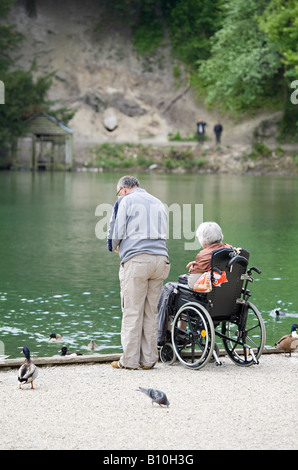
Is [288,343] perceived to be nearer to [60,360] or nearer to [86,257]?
[60,360]

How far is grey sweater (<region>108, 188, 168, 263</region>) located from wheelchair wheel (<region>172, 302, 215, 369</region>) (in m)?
0.67

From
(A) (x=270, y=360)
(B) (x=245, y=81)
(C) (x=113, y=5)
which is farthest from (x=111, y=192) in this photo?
(C) (x=113, y=5)

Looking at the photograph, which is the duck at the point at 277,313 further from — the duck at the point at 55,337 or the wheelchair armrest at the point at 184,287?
the wheelchair armrest at the point at 184,287

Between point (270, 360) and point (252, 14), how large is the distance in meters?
57.6

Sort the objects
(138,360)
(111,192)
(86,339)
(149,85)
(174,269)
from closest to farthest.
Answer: (138,360), (86,339), (174,269), (111,192), (149,85)

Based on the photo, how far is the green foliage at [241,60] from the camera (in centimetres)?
6312

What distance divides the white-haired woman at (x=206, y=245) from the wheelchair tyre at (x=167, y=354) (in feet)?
2.16

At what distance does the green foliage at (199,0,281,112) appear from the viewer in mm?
63125

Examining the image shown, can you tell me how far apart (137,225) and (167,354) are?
1372mm

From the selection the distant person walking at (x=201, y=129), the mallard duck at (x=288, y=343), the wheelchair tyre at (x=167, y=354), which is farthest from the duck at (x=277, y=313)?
the distant person walking at (x=201, y=129)

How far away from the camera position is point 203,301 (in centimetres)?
937

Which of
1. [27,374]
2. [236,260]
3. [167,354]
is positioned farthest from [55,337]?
[27,374]

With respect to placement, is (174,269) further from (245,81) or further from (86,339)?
(245,81)

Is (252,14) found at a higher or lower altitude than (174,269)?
higher
